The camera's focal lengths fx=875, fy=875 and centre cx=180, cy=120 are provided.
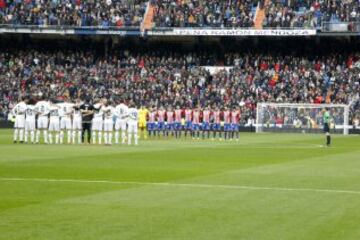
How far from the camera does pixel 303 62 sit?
6656cm

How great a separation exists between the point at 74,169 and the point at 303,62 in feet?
150

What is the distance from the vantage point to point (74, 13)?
230ft

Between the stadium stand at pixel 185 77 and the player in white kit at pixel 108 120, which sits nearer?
the player in white kit at pixel 108 120

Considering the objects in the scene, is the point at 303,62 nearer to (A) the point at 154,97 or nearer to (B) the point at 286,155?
(A) the point at 154,97

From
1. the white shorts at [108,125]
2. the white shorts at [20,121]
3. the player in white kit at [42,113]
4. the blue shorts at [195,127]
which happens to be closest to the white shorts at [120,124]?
the white shorts at [108,125]

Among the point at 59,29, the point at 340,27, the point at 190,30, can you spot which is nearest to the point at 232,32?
the point at 190,30

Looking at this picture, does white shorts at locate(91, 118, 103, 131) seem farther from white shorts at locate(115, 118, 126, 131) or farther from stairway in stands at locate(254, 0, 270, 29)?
stairway in stands at locate(254, 0, 270, 29)

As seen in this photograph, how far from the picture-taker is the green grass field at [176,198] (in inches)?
480

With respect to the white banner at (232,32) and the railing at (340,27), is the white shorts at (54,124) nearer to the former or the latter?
the white banner at (232,32)

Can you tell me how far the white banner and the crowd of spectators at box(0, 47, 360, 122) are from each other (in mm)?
2605

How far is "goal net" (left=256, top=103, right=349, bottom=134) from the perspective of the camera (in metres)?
59.2

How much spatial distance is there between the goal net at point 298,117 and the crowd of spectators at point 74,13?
14.0 m

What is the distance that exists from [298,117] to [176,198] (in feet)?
145

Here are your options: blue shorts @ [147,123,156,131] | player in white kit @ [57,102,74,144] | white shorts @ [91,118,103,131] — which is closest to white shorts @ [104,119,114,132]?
white shorts @ [91,118,103,131]
